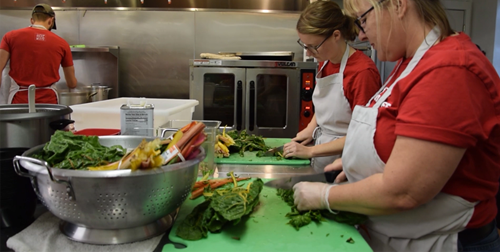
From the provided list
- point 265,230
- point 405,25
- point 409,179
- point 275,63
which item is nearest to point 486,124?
point 409,179

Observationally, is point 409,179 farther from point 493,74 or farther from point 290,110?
point 290,110

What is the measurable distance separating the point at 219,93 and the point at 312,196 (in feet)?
10.4

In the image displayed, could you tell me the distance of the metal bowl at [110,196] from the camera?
3.04 ft

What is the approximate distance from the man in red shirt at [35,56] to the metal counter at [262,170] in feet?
8.47

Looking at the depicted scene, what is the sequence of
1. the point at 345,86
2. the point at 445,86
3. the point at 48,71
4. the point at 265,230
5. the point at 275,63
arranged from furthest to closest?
the point at 275,63 < the point at 48,71 < the point at 345,86 < the point at 265,230 < the point at 445,86

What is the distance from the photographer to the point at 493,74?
3.61ft

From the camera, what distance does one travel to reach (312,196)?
1.26m

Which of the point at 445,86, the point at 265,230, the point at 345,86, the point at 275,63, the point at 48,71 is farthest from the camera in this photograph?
the point at 275,63

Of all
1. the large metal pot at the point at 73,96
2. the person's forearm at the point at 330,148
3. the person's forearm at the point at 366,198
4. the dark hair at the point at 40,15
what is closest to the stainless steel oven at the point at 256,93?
the large metal pot at the point at 73,96

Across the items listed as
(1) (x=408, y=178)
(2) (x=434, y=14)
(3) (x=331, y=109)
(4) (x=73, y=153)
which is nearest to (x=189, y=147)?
(4) (x=73, y=153)

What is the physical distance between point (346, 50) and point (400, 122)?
1213 mm

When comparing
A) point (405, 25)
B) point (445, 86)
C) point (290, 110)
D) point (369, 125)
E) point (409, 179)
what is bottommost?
point (290, 110)

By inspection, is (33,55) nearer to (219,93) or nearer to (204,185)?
(219,93)

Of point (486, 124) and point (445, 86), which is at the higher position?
point (445, 86)
